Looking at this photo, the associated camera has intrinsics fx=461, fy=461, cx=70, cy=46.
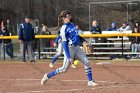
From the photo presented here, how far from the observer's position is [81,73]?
16422 millimetres

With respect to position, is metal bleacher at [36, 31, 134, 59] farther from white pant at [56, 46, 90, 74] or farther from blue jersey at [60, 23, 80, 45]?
blue jersey at [60, 23, 80, 45]

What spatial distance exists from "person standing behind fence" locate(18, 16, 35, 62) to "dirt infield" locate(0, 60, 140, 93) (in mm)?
1464

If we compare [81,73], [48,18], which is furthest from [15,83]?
[48,18]

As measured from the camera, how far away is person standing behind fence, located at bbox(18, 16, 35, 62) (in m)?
20.9

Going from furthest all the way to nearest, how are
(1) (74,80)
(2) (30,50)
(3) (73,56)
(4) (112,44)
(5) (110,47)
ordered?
(5) (110,47)
(4) (112,44)
(2) (30,50)
(1) (74,80)
(3) (73,56)

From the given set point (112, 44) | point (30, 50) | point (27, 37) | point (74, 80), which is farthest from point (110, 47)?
point (74, 80)

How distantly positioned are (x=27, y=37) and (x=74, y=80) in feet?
24.3

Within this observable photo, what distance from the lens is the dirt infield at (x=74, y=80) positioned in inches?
454

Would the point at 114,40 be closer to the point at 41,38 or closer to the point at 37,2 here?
the point at 41,38

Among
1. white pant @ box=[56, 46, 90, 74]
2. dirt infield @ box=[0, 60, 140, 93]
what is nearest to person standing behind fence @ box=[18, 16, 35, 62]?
dirt infield @ box=[0, 60, 140, 93]

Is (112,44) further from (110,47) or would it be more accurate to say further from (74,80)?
(74,80)

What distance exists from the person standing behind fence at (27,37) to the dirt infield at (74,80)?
4.80ft

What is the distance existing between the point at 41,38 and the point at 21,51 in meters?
1.54

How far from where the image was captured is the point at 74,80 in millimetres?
14148
